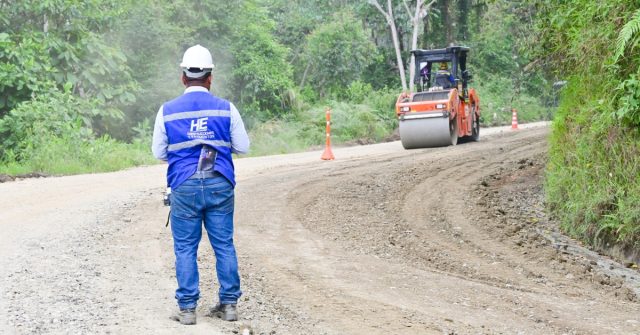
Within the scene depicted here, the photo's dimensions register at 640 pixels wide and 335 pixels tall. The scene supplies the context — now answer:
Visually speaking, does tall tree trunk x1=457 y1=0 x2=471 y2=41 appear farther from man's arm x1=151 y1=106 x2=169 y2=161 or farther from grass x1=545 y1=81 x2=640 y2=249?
man's arm x1=151 y1=106 x2=169 y2=161

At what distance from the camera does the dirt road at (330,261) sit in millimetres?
7039

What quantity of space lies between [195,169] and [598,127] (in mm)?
6826

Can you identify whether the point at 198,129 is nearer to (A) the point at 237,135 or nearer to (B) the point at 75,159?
(A) the point at 237,135

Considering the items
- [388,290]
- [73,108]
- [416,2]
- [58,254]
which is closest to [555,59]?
[388,290]

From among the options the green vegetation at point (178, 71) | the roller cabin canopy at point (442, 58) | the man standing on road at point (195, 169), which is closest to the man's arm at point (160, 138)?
the man standing on road at point (195, 169)

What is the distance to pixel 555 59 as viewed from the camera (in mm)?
14773

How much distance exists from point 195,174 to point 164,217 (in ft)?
18.0

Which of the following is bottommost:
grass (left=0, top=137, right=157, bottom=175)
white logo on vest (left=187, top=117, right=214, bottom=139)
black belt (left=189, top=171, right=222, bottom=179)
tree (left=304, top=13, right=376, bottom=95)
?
grass (left=0, top=137, right=157, bottom=175)

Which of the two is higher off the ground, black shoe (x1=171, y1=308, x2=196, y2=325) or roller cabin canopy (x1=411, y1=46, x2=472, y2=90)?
roller cabin canopy (x1=411, y1=46, x2=472, y2=90)

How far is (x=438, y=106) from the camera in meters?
23.8

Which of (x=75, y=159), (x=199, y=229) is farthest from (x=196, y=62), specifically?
(x=75, y=159)

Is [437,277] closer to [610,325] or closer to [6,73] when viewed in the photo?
[610,325]

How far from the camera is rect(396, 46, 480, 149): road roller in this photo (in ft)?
78.2

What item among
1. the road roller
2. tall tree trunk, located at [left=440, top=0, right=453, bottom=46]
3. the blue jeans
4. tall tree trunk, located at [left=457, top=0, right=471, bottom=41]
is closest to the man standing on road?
the blue jeans
